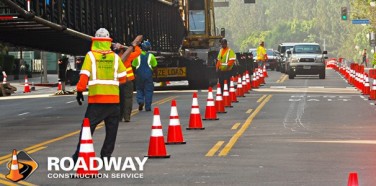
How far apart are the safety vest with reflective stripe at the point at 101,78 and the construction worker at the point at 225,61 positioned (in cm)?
1980

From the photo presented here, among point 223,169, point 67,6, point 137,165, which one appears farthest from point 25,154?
point 67,6

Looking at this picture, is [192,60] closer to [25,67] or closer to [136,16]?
[136,16]

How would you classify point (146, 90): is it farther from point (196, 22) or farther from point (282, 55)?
point (282, 55)

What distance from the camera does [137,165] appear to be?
54.7ft

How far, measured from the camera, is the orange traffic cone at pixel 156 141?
17719 millimetres

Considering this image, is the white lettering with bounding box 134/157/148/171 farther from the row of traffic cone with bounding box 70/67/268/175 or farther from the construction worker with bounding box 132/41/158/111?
the construction worker with bounding box 132/41/158/111

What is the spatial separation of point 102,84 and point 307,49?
4981cm

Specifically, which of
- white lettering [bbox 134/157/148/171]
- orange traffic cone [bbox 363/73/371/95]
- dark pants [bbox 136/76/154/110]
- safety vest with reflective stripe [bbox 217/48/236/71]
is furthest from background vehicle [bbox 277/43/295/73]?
white lettering [bbox 134/157/148/171]

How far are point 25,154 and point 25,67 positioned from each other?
5985 centimetres

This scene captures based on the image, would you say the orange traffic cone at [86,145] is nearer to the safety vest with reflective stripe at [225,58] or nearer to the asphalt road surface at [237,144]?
the asphalt road surface at [237,144]

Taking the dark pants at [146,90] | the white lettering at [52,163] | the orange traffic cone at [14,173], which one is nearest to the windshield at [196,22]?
the dark pants at [146,90]

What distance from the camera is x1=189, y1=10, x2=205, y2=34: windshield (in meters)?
52.5

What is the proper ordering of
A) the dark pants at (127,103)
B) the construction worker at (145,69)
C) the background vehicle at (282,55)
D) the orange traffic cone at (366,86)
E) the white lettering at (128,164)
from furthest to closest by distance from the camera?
the background vehicle at (282,55)
the orange traffic cone at (366,86)
the construction worker at (145,69)
the dark pants at (127,103)
the white lettering at (128,164)

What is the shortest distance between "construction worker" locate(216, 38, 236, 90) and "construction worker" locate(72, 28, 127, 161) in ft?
64.9
